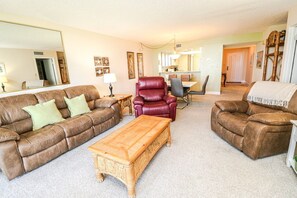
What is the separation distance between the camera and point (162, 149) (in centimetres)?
219

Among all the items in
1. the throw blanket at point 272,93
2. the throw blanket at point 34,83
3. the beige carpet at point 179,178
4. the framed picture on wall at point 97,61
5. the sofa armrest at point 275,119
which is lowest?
the beige carpet at point 179,178

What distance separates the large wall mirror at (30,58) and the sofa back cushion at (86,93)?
0.34m

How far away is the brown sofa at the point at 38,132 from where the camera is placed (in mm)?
1700

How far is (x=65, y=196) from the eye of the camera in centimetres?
147

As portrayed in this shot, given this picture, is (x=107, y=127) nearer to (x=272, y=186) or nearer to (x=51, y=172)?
(x=51, y=172)

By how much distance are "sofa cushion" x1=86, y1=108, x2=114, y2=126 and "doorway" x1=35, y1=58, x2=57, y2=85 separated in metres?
1.13

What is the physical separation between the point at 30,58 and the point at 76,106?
3.89ft

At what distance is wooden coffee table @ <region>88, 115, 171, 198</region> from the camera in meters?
1.37

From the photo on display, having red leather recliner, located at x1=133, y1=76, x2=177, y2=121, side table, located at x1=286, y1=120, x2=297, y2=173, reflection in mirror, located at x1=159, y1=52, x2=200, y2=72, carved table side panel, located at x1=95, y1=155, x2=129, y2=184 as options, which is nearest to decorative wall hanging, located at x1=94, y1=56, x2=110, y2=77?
red leather recliner, located at x1=133, y1=76, x2=177, y2=121

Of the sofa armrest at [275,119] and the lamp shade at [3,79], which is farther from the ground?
the lamp shade at [3,79]

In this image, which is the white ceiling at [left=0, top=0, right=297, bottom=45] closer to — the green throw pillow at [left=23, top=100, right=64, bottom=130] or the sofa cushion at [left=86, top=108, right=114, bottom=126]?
the green throw pillow at [left=23, top=100, right=64, bottom=130]

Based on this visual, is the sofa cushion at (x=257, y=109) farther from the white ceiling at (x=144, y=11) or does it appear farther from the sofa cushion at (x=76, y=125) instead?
the sofa cushion at (x=76, y=125)

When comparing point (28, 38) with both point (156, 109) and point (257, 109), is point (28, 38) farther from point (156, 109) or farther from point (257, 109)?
point (257, 109)

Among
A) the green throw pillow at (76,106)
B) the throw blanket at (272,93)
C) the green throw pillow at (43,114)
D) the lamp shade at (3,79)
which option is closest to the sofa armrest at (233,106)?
the throw blanket at (272,93)
